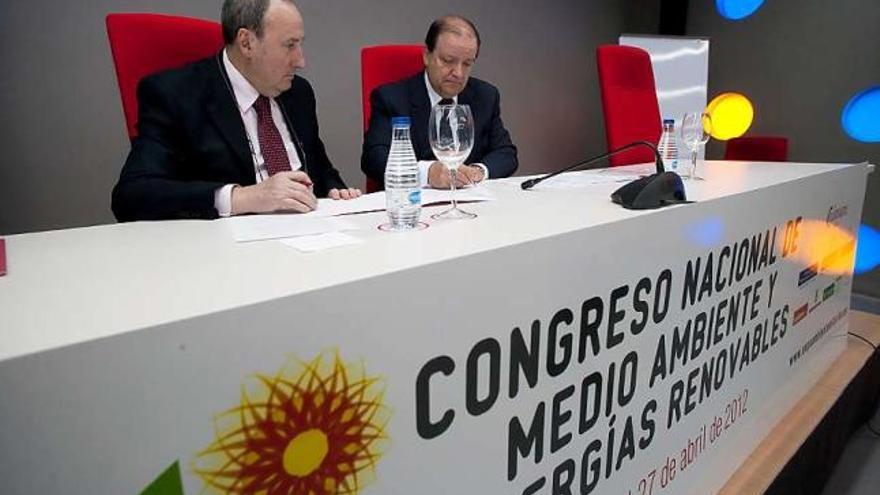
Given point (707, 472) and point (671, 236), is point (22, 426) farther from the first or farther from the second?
point (707, 472)

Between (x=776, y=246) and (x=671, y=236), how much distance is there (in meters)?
0.49

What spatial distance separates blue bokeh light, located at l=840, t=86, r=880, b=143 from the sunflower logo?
3.39 meters

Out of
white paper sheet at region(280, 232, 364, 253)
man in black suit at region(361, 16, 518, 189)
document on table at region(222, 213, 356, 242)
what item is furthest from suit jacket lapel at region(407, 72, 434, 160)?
white paper sheet at region(280, 232, 364, 253)

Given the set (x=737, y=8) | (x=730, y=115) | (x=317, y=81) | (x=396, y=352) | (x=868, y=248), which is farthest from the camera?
(x=730, y=115)

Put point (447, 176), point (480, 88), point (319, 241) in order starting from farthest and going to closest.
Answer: point (480, 88) → point (447, 176) → point (319, 241)

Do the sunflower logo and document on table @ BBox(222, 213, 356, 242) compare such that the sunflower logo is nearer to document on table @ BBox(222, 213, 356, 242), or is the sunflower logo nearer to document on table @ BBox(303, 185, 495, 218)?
document on table @ BBox(222, 213, 356, 242)

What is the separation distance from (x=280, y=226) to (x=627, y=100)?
178 cm

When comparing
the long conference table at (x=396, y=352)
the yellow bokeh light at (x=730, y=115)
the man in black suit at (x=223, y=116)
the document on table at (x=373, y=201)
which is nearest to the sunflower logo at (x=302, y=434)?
the long conference table at (x=396, y=352)

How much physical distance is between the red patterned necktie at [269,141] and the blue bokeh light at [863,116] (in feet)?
10.1

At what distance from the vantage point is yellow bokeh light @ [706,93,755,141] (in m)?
3.36

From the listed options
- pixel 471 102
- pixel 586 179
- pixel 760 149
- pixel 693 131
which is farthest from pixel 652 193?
pixel 760 149

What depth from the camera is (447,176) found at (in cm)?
126

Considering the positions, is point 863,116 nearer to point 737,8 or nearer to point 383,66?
point 737,8

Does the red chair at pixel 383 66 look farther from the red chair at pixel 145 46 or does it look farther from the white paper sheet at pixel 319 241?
the white paper sheet at pixel 319 241
